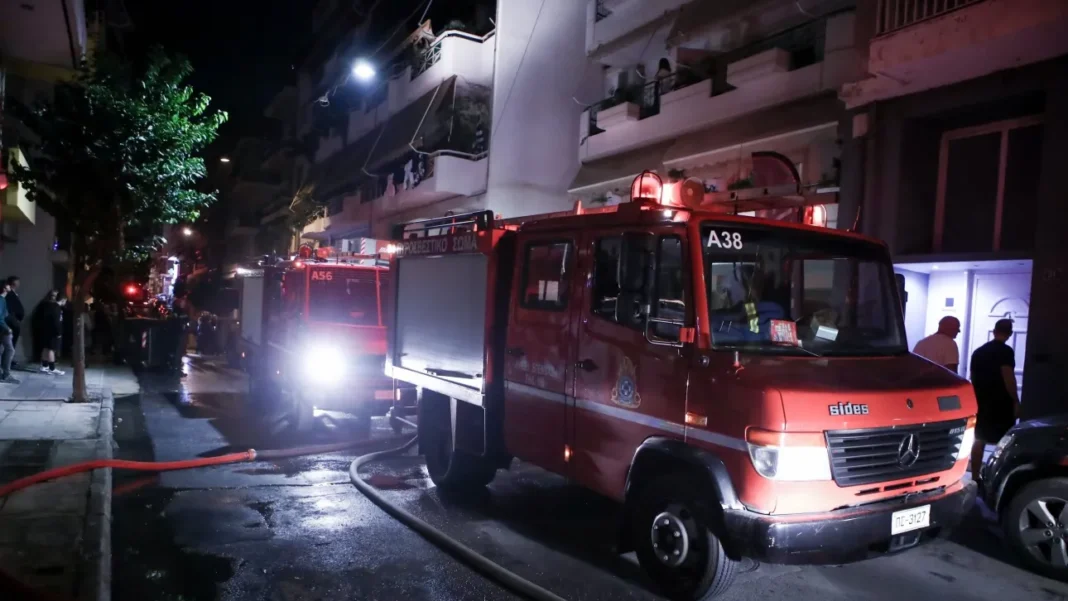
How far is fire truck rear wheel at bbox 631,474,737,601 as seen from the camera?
4.41m

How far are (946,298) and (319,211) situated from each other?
949 inches

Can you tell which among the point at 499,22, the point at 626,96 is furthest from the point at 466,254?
the point at 499,22

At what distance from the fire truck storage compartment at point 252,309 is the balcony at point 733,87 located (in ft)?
23.3

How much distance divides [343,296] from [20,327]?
8.09 meters

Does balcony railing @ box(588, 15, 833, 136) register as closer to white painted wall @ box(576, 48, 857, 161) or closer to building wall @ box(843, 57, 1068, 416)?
white painted wall @ box(576, 48, 857, 161)

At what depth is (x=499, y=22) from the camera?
60.5 ft

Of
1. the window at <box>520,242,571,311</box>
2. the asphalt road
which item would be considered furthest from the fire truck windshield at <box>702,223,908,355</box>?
the asphalt road

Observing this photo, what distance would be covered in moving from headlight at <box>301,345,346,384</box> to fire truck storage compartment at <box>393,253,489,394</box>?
Answer: 1371mm

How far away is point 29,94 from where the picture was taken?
49.2 feet

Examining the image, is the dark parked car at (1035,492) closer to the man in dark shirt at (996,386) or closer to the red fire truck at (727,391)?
the red fire truck at (727,391)

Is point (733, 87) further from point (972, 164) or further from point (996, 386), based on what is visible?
point (996, 386)

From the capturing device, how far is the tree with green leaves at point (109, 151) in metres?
10.5

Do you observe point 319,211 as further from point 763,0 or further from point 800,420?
point 800,420

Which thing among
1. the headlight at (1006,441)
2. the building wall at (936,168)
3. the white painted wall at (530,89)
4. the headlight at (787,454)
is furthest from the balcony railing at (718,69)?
the headlight at (787,454)
